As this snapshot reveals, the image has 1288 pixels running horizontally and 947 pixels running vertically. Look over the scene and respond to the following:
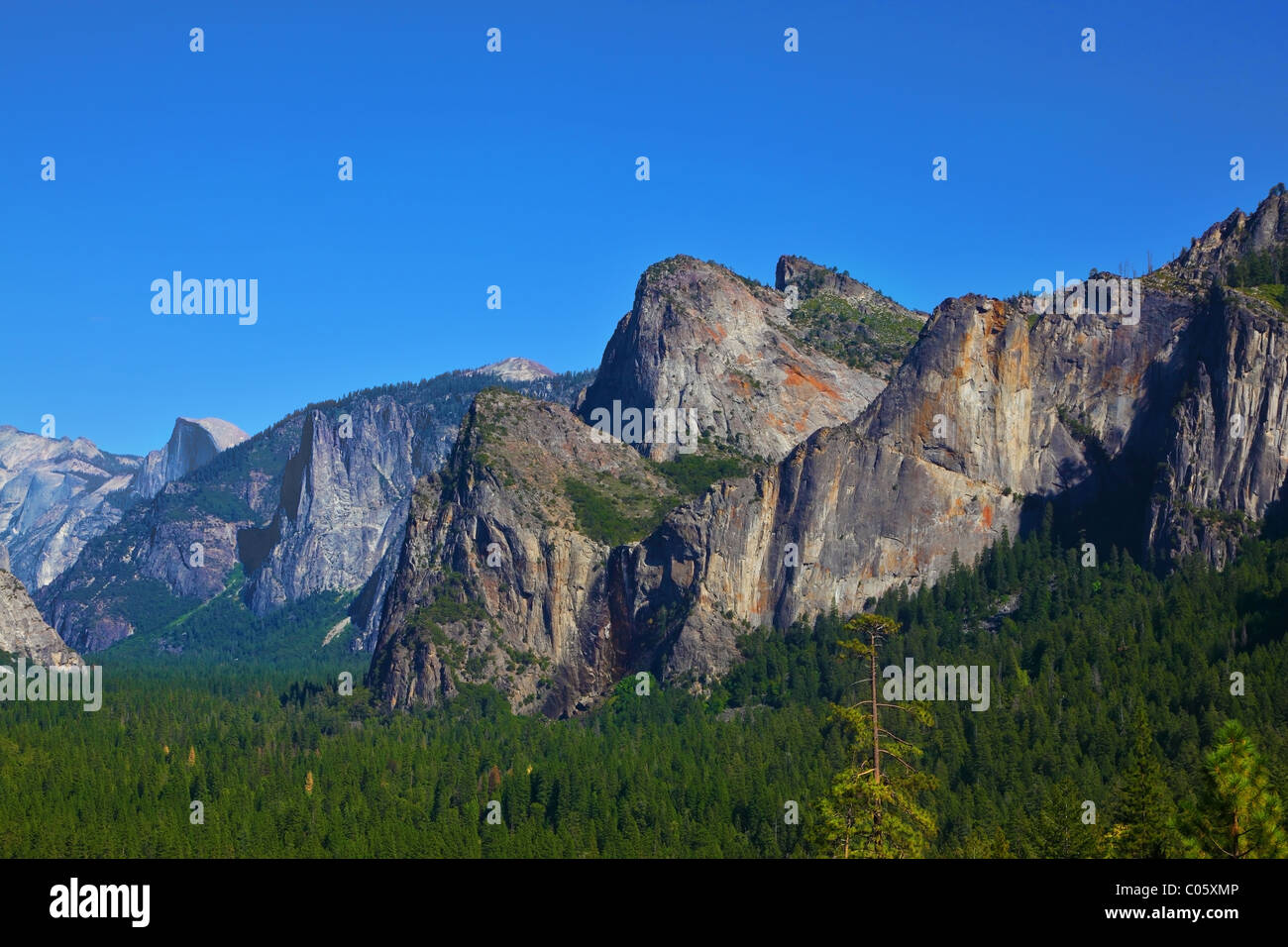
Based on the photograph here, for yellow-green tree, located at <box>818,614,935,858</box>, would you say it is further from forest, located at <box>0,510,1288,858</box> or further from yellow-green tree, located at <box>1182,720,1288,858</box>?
forest, located at <box>0,510,1288,858</box>

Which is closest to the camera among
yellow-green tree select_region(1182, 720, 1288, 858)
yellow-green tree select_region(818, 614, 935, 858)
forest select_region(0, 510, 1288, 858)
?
yellow-green tree select_region(818, 614, 935, 858)

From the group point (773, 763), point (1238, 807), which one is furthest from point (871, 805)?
point (773, 763)

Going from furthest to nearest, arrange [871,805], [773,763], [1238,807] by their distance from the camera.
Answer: [773,763] → [1238,807] → [871,805]

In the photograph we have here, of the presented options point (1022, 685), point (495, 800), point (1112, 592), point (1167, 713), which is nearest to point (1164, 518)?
point (1112, 592)

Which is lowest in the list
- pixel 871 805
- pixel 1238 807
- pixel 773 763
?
pixel 773 763

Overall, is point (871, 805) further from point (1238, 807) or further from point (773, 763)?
point (773, 763)

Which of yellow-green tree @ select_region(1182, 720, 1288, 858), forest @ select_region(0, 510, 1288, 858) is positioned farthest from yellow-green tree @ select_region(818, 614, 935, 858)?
forest @ select_region(0, 510, 1288, 858)

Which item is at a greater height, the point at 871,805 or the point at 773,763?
the point at 871,805

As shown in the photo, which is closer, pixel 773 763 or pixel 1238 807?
pixel 1238 807
